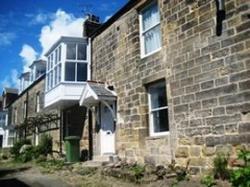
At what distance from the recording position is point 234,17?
834 cm

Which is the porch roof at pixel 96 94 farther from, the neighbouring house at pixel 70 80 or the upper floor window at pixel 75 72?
the upper floor window at pixel 75 72

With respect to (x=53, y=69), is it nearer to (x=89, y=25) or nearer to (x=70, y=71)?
(x=70, y=71)

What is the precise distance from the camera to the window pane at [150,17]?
11.9m

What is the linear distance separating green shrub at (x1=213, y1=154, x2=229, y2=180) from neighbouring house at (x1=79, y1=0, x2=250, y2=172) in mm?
257

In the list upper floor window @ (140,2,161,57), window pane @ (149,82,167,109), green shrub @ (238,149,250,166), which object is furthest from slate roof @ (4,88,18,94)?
green shrub @ (238,149,250,166)

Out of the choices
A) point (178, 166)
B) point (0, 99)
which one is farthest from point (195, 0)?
point (0, 99)

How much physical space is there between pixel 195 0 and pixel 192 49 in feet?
4.96

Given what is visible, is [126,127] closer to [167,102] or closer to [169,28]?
[167,102]

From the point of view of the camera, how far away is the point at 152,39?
12.1 m

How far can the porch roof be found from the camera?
13.6 meters

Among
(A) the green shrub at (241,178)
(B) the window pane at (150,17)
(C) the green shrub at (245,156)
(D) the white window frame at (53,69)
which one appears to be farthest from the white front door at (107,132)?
(A) the green shrub at (241,178)

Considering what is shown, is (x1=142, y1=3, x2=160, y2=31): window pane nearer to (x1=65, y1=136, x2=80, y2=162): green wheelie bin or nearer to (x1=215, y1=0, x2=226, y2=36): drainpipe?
(x1=215, y1=0, x2=226, y2=36): drainpipe

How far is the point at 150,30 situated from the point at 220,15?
3905mm

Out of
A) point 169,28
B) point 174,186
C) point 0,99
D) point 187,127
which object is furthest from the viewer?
point 0,99
